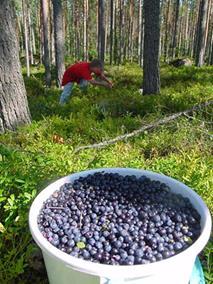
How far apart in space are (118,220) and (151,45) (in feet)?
19.7

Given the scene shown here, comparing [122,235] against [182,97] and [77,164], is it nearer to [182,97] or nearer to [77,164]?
[77,164]

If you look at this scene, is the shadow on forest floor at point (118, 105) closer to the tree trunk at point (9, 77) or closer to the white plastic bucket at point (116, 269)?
the tree trunk at point (9, 77)

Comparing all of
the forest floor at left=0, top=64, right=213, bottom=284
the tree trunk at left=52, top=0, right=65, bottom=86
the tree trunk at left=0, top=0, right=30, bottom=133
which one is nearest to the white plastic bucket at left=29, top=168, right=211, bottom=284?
the forest floor at left=0, top=64, right=213, bottom=284

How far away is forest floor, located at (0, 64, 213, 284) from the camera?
267 cm

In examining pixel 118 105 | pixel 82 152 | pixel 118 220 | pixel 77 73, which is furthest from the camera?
pixel 77 73

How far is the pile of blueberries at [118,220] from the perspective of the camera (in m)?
1.87

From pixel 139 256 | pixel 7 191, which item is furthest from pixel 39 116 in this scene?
pixel 139 256

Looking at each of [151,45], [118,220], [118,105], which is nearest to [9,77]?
[118,105]

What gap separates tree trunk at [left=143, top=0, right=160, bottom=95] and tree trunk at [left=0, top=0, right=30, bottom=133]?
120 inches

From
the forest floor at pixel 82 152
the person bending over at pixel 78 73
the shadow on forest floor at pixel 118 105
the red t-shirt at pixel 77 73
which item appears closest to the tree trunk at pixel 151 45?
the shadow on forest floor at pixel 118 105

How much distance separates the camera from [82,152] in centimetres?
386

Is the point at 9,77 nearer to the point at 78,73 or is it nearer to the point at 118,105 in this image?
the point at 118,105

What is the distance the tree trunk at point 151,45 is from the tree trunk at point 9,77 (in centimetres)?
306

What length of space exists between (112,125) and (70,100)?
260cm
